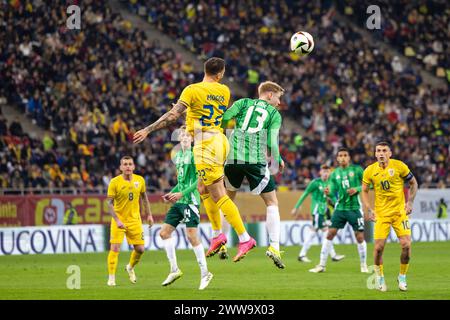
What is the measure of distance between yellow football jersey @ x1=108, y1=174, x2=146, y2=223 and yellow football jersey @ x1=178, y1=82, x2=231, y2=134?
556 cm

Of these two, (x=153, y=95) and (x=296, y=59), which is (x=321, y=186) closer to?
(x=153, y=95)

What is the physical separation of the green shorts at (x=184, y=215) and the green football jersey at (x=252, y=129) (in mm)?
3410

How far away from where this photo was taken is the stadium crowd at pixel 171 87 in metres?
34.2

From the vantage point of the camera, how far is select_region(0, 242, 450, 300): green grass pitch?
1584 cm

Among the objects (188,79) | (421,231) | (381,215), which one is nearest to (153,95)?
(188,79)

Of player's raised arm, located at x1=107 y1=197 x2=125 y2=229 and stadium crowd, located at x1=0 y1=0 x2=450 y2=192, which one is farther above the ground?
stadium crowd, located at x1=0 y1=0 x2=450 y2=192

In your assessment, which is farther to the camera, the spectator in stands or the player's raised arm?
the spectator in stands

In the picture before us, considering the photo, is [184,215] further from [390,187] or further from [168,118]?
[168,118]

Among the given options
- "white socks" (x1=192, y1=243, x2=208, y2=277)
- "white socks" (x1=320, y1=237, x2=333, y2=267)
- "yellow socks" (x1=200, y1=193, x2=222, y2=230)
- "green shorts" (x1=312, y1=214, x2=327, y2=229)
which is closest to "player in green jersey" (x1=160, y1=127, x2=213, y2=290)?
"white socks" (x1=192, y1=243, x2=208, y2=277)

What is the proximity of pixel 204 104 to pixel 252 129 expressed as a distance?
884mm

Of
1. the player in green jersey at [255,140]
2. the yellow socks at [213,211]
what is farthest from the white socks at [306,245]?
the player in green jersey at [255,140]

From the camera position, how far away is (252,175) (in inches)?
567

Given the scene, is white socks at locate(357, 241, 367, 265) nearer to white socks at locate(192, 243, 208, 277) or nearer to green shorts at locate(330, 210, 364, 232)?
green shorts at locate(330, 210, 364, 232)
